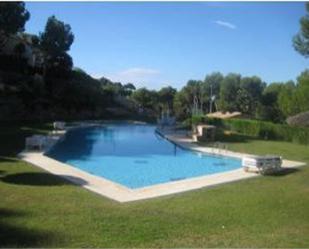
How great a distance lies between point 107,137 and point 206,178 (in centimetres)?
1959

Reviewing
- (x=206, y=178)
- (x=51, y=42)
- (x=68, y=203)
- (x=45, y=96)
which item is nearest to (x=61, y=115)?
(x=45, y=96)

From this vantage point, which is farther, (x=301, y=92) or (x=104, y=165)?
(x=301, y=92)

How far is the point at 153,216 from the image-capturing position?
9.28m

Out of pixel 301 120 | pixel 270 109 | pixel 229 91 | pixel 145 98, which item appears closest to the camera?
pixel 301 120

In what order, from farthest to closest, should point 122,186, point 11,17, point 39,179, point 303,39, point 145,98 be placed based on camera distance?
1. point 145,98
2. point 11,17
3. point 303,39
4. point 122,186
5. point 39,179

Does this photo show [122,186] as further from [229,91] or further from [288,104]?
[229,91]

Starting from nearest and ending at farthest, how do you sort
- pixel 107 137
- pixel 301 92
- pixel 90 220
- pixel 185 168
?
1. pixel 90 220
2. pixel 185 168
3. pixel 107 137
4. pixel 301 92

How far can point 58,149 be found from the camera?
23672 mm

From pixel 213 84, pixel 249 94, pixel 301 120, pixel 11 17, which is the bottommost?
pixel 301 120

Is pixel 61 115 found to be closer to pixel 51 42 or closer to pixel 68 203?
pixel 51 42

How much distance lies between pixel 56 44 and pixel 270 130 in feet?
99.0

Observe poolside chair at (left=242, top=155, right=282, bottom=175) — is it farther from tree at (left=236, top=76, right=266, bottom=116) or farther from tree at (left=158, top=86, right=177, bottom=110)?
tree at (left=158, top=86, right=177, bottom=110)

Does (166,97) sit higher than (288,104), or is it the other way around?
(166,97)

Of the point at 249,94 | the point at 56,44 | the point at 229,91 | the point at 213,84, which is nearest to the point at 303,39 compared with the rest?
the point at 56,44
